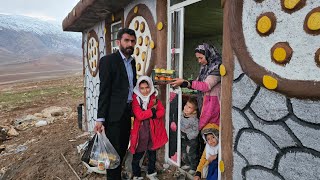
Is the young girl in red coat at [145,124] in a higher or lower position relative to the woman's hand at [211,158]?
higher

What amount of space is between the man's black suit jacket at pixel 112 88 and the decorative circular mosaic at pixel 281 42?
1305 mm

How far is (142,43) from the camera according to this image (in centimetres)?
424

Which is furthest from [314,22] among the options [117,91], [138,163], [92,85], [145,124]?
Result: [92,85]

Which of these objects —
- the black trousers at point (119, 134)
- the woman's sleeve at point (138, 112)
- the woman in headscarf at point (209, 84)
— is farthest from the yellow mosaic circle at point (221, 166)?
the black trousers at point (119, 134)

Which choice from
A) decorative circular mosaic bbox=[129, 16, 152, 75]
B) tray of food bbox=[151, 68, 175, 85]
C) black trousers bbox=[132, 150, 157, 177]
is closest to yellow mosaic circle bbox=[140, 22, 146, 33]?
decorative circular mosaic bbox=[129, 16, 152, 75]

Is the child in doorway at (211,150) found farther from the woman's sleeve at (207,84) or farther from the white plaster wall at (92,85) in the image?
the white plaster wall at (92,85)

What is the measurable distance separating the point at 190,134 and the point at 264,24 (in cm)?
175

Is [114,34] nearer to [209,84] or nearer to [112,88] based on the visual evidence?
[112,88]

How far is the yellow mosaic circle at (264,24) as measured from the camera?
2049 mm

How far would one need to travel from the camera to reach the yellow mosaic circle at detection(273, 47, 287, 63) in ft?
6.34

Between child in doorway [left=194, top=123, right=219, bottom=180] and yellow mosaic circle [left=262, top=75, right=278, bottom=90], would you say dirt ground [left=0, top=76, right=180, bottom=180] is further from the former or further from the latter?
yellow mosaic circle [left=262, top=75, right=278, bottom=90]

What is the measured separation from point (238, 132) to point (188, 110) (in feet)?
3.36

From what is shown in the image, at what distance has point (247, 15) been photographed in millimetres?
2232

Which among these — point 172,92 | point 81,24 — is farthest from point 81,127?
point 172,92
